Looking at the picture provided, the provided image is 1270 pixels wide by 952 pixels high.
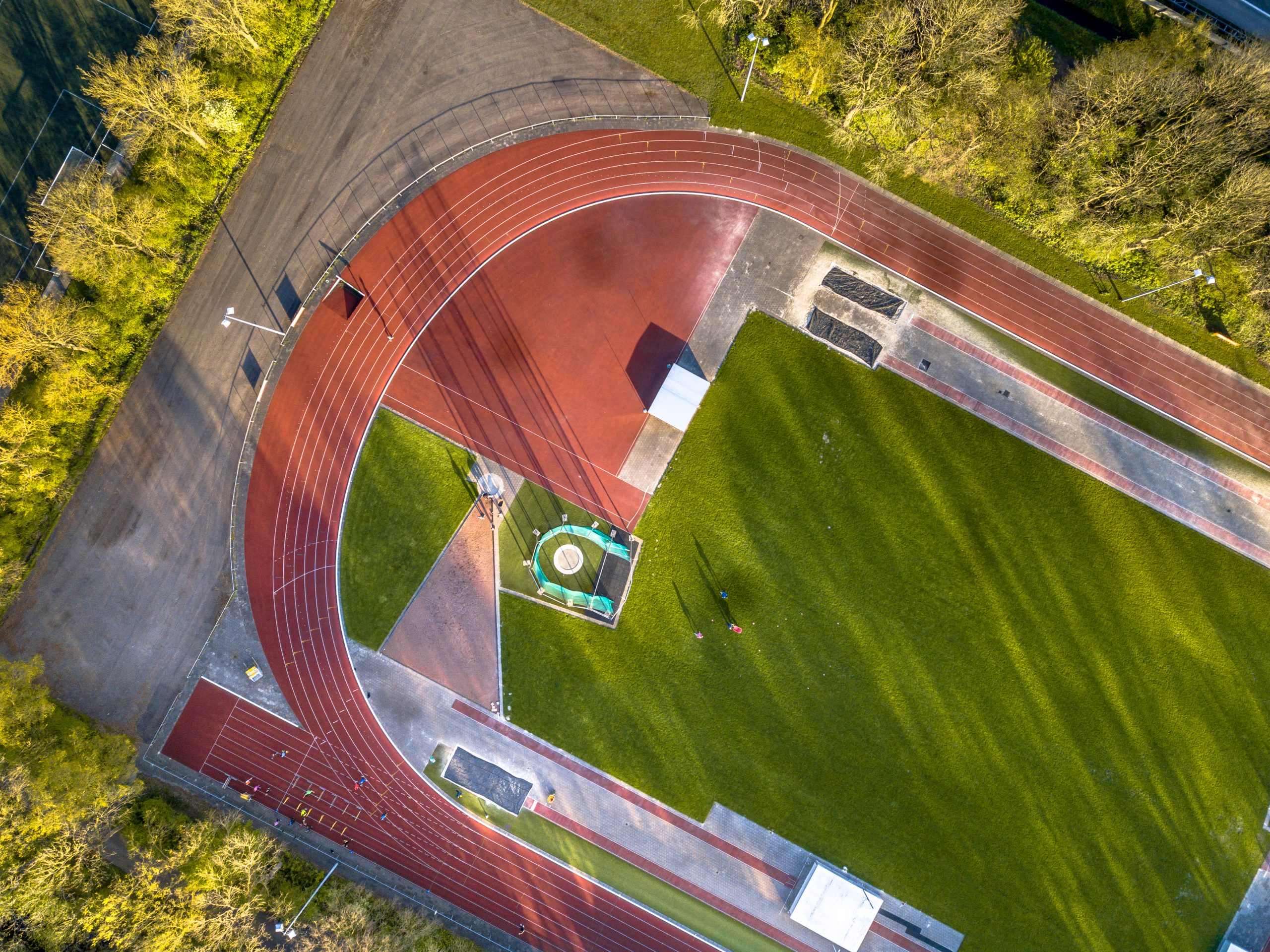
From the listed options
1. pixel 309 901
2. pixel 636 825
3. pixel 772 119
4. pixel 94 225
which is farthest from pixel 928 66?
pixel 309 901

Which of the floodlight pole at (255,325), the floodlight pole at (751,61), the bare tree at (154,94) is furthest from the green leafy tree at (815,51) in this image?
the floodlight pole at (255,325)

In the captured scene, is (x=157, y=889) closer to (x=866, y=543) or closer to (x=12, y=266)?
(x=12, y=266)

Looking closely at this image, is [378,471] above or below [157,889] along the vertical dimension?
above

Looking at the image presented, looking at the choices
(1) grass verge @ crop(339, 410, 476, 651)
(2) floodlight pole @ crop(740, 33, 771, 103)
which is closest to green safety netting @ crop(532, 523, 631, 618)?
(1) grass verge @ crop(339, 410, 476, 651)

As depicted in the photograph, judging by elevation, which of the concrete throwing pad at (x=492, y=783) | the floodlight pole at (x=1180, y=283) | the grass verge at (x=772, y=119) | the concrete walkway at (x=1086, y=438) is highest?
the floodlight pole at (x=1180, y=283)

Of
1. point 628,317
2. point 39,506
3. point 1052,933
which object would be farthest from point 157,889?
point 1052,933

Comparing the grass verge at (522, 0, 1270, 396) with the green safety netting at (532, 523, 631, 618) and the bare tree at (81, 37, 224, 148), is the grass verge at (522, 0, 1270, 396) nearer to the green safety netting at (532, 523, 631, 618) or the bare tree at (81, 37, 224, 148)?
the bare tree at (81, 37, 224, 148)

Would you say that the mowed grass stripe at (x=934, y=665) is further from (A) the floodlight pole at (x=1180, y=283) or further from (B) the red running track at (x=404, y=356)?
(A) the floodlight pole at (x=1180, y=283)
